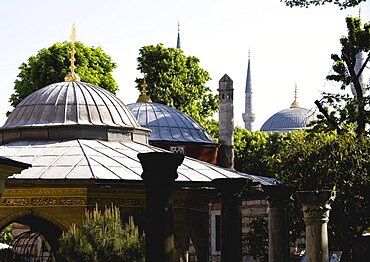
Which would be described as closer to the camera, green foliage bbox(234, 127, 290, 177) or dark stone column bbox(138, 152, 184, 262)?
dark stone column bbox(138, 152, 184, 262)

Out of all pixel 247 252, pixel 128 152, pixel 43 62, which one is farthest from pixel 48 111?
pixel 43 62

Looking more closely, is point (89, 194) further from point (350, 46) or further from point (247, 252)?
point (247, 252)

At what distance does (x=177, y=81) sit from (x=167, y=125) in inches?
417

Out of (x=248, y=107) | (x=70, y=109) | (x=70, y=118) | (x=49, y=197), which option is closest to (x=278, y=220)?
(x=49, y=197)

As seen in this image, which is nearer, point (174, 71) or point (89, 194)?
point (89, 194)

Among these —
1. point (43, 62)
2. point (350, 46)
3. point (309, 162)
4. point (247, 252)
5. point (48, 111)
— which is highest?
point (43, 62)

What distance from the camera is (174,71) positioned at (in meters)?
49.5

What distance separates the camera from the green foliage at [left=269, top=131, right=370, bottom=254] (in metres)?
20.8

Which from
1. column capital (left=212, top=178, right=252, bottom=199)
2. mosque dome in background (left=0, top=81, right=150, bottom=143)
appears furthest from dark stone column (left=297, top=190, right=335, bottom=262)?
mosque dome in background (left=0, top=81, right=150, bottom=143)

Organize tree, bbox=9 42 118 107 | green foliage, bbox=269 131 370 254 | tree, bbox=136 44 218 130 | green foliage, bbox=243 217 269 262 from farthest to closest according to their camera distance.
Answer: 1. tree, bbox=136 44 218 130
2. tree, bbox=9 42 118 107
3. green foliage, bbox=243 217 269 262
4. green foliage, bbox=269 131 370 254

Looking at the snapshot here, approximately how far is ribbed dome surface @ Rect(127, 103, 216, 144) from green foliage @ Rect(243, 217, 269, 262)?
18.3ft

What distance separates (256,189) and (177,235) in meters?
2.33

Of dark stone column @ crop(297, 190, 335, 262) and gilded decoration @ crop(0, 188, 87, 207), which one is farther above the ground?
gilded decoration @ crop(0, 188, 87, 207)

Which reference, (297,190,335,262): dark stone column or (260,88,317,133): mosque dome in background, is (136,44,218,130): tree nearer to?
(297,190,335,262): dark stone column
